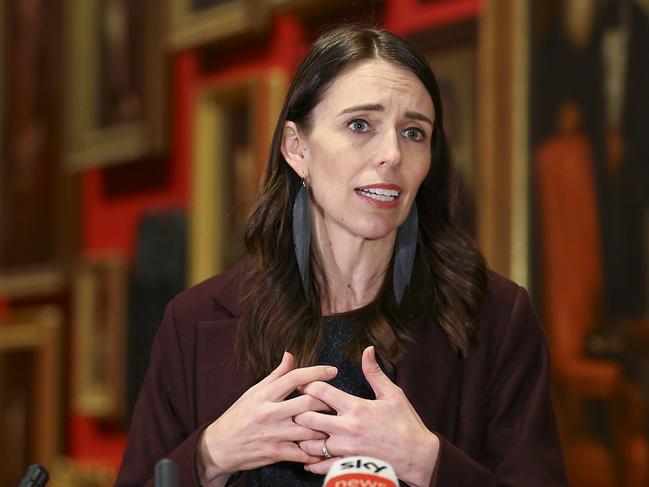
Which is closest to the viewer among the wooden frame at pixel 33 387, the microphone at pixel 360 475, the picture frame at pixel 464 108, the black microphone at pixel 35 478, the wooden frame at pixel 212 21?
the microphone at pixel 360 475

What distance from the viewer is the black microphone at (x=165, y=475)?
1660 mm

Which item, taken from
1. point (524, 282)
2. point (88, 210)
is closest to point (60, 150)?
point (88, 210)

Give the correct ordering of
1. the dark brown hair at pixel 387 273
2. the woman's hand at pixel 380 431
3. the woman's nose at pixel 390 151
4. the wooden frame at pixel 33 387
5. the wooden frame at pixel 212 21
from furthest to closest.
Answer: the wooden frame at pixel 33 387
the wooden frame at pixel 212 21
the dark brown hair at pixel 387 273
the woman's nose at pixel 390 151
the woman's hand at pixel 380 431

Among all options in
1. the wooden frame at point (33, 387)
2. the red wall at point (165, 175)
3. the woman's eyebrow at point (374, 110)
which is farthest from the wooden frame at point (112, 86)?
Answer: the woman's eyebrow at point (374, 110)

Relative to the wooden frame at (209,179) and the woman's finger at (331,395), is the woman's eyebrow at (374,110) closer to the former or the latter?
the woman's finger at (331,395)

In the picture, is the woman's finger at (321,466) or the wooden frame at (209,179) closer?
the woman's finger at (321,466)

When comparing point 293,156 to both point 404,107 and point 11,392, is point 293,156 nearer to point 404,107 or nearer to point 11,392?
point 404,107

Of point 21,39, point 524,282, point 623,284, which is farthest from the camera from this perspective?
point 21,39

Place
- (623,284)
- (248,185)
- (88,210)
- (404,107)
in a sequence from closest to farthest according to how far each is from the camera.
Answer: (404,107) → (623,284) → (248,185) → (88,210)

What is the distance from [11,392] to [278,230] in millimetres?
3818

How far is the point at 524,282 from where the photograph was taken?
3.33 metres

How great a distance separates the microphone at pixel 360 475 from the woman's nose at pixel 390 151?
72 cm

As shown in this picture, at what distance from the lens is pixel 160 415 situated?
7.82ft

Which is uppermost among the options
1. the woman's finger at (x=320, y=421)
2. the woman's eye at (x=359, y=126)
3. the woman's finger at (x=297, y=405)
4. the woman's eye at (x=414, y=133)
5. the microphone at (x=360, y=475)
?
the woman's eye at (x=359, y=126)
